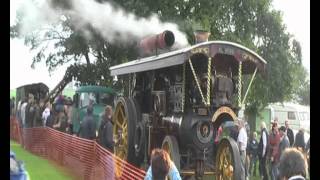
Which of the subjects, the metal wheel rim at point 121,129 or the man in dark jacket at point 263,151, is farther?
the man in dark jacket at point 263,151

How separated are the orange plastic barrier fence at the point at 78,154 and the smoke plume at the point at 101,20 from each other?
1971 millimetres

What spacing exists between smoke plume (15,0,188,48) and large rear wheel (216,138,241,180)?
3.72 metres

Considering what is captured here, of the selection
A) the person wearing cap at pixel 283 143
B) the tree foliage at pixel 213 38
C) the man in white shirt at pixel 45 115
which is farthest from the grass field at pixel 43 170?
the person wearing cap at pixel 283 143

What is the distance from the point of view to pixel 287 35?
12391mm

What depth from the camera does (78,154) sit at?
24.6 feet

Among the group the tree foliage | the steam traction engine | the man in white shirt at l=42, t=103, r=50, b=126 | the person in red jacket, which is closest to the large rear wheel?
the steam traction engine

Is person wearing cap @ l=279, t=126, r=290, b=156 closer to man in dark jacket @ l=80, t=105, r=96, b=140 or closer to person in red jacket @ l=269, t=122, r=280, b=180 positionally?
person in red jacket @ l=269, t=122, r=280, b=180

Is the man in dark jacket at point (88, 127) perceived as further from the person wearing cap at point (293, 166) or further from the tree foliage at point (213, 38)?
the person wearing cap at point (293, 166)

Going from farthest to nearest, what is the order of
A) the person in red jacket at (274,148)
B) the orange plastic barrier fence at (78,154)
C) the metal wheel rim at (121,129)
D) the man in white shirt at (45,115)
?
the man in white shirt at (45,115) → the person in red jacket at (274,148) → the metal wheel rim at (121,129) → the orange plastic barrier fence at (78,154)

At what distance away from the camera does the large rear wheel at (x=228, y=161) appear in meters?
5.25

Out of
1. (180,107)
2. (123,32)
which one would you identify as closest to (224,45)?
(180,107)

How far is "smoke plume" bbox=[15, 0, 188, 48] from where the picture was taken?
9234 mm

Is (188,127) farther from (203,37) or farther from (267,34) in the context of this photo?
(267,34)

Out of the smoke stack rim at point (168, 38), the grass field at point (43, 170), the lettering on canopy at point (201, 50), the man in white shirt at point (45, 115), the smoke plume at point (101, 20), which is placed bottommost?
the grass field at point (43, 170)
